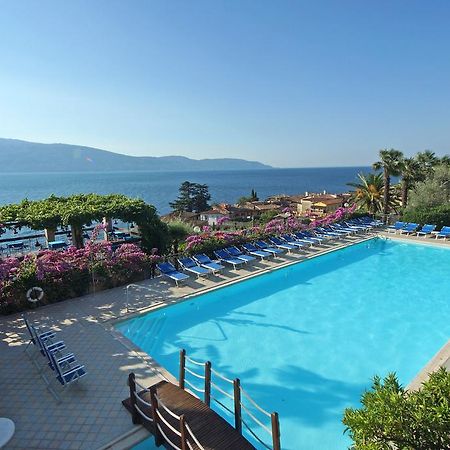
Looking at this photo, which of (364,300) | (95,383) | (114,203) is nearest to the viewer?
(95,383)

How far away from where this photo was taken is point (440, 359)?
26.4 ft

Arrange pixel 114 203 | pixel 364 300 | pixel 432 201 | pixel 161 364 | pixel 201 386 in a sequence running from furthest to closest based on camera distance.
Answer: pixel 432 201
pixel 114 203
pixel 364 300
pixel 161 364
pixel 201 386

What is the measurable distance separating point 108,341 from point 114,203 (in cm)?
956

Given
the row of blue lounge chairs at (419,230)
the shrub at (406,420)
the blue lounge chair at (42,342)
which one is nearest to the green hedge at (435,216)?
the row of blue lounge chairs at (419,230)

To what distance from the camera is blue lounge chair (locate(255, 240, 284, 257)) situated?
55.7 ft

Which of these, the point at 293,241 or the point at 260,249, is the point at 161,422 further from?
the point at 293,241

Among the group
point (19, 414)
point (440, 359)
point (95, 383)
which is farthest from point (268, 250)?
A: point (19, 414)

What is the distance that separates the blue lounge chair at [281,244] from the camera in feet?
58.9

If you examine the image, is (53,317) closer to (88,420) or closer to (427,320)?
(88,420)

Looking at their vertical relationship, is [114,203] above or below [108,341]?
above

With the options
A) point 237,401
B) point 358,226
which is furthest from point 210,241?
point 358,226

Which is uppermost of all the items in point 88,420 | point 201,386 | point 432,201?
point 432,201

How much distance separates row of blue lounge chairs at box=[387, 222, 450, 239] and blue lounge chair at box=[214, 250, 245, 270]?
43.0 ft

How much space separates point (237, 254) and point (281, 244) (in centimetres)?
341
